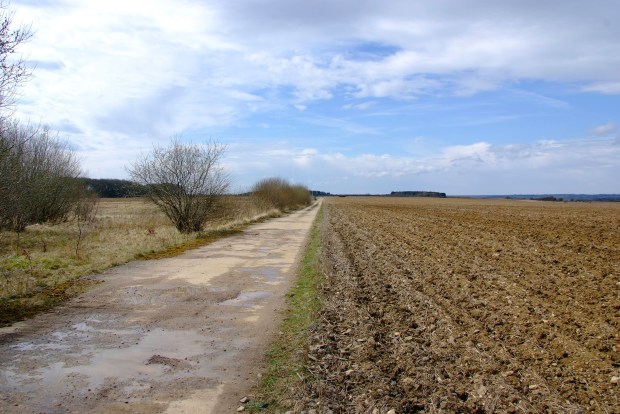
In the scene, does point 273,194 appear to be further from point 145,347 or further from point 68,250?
point 145,347

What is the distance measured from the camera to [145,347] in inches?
260

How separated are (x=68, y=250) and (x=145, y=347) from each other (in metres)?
11.3

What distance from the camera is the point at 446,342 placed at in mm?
6562

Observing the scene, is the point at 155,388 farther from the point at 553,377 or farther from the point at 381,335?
the point at 553,377

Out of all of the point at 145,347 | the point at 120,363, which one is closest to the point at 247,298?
the point at 145,347

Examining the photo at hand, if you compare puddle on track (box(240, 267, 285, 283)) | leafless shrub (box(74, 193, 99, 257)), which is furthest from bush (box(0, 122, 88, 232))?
puddle on track (box(240, 267, 285, 283))

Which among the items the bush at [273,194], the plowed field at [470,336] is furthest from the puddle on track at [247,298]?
the bush at [273,194]

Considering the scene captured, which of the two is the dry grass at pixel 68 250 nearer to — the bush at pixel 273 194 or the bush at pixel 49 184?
the bush at pixel 49 184

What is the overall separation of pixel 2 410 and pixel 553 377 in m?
5.60

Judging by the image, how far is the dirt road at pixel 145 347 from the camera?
491 centimetres

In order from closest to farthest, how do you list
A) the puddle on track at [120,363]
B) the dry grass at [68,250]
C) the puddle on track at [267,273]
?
the puddle on track at [120,363]
the dry grass at [68,250]
the puddle on track at [267,273]

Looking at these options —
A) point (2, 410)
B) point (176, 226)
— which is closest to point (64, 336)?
point (2, 410)

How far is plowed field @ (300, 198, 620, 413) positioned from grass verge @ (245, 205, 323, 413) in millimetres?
206

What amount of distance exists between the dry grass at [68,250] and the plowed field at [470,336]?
18.1 feet
